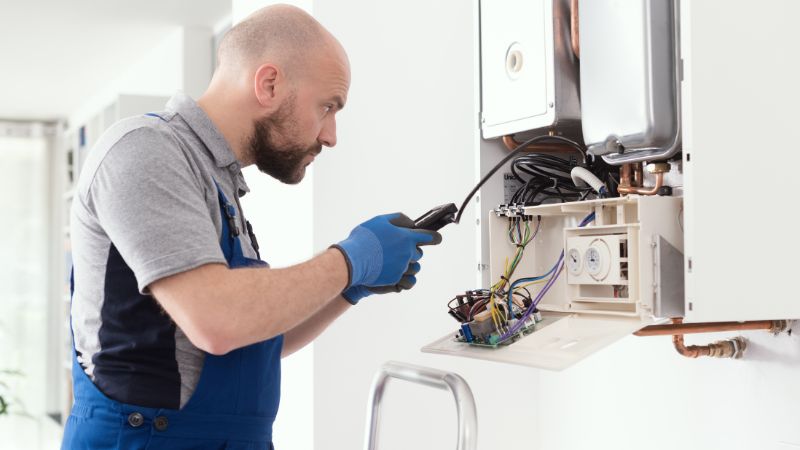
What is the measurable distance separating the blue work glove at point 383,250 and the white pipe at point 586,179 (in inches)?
10.4

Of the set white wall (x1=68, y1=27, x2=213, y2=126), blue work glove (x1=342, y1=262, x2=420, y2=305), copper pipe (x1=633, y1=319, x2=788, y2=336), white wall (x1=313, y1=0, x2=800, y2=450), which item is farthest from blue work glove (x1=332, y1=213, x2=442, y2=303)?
white wall (x1=68, y1=27, x2=213, y2=126)

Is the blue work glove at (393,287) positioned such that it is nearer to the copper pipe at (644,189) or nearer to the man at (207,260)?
the man at (207,260)

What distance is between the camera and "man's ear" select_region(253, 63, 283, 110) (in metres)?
1.29

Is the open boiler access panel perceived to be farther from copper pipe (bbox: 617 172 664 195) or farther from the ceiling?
the ceiling

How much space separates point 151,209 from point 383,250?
349 millimetres

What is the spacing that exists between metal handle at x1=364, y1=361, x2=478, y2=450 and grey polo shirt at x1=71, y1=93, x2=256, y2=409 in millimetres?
330

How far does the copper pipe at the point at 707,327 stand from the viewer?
1.35 meters

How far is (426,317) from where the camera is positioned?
7.32ft

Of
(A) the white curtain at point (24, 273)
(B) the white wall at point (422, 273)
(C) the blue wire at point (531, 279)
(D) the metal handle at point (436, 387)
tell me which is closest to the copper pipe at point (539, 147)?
(C) the blue wire at point (531, 279)

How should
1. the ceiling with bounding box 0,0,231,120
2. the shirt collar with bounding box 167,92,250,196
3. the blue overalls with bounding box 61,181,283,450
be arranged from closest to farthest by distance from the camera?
the blue overalls with bounding box 61,181,283,450
the shirt collar with bounding box 167,92,250,196
the ceiling with bounding box 0,0,231,120

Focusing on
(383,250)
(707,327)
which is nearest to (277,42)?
(383,250)

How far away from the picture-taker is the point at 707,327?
1.38 meters

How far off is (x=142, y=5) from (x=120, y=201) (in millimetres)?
2745

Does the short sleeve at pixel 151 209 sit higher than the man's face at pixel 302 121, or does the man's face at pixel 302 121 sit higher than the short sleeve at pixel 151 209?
the man's face at pixel 302 121
